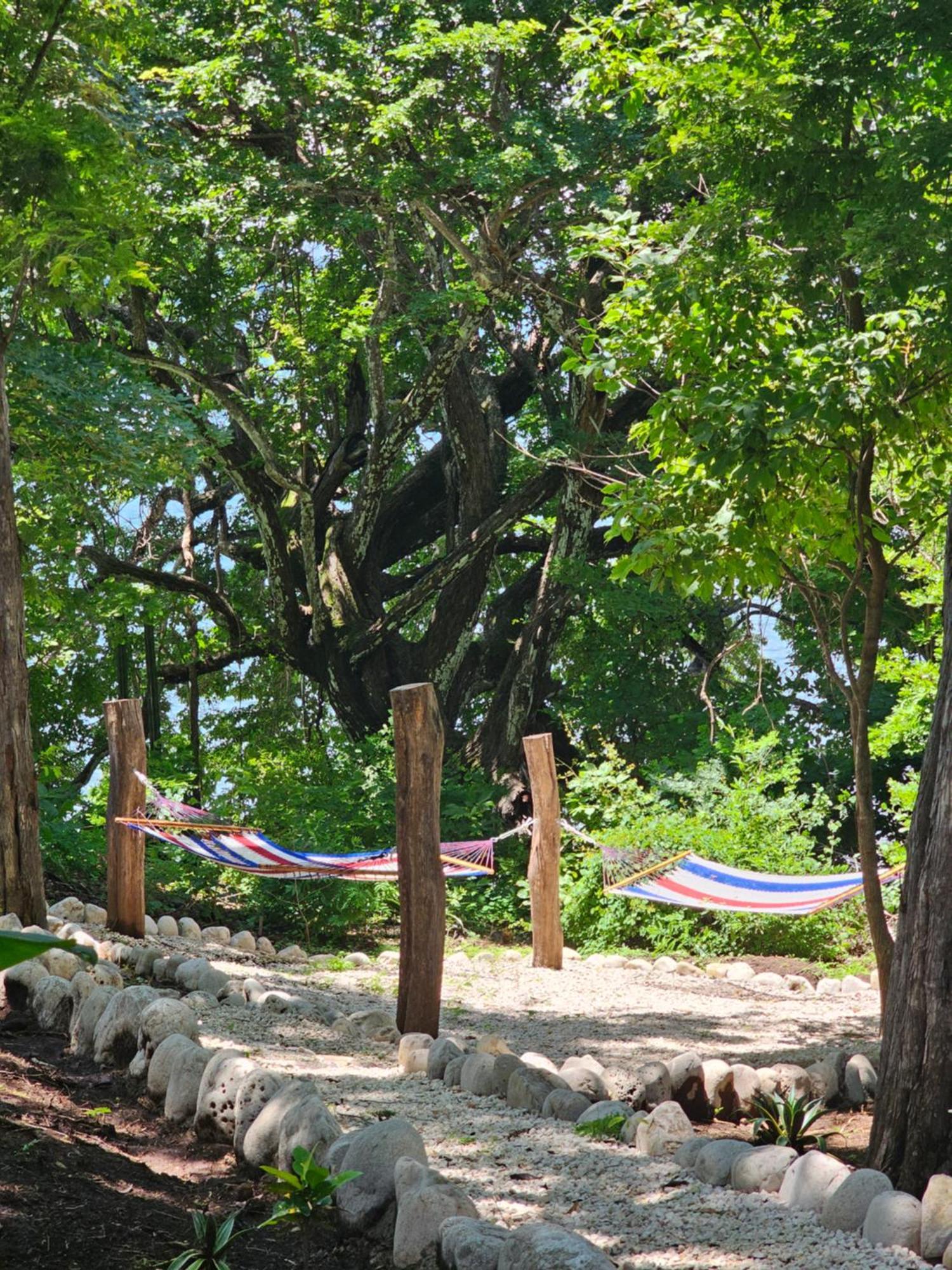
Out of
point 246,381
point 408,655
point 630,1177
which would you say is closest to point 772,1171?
point 630,1177

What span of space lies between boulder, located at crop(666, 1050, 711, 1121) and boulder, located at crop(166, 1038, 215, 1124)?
3.88 feet

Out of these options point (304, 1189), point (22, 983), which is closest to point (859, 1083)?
point (304, 1189)

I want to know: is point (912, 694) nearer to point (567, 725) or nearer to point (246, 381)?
point (567, 725)

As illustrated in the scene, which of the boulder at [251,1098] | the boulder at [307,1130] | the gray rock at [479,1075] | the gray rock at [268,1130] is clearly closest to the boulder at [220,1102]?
the boulder at [251,1098]

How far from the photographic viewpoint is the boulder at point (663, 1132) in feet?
8.97

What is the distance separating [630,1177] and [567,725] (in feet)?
21.6

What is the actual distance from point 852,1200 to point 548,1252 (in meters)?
0.64

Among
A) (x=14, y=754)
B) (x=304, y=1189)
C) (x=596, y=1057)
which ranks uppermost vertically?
(x=14, y=754)

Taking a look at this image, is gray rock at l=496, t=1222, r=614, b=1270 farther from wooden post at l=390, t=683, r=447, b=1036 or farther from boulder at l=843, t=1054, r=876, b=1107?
wooden post at l=390, t=683, r=447, b=1036

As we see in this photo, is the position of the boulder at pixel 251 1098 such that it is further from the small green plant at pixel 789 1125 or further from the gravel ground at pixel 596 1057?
Result: the small green plant at pixel 789 1125

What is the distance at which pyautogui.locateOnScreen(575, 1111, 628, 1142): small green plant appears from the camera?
2863 millimetres

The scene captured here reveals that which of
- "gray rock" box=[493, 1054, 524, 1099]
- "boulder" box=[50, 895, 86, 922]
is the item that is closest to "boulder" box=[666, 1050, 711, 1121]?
"gray rock" box=[493, 1054, 524, 1099]

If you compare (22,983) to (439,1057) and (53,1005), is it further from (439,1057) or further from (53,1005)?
(439,1057)

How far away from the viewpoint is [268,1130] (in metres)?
2.60
